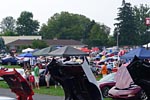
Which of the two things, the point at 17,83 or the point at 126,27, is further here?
the point at 126,27

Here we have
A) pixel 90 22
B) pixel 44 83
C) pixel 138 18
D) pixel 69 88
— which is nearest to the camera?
pixel 69 88

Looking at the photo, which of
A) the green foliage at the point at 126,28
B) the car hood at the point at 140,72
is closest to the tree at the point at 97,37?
the green foliage at the point at 126,28

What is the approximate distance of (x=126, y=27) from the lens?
355 feet

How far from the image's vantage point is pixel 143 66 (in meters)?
9.84

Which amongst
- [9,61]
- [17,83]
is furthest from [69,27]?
[17,83]

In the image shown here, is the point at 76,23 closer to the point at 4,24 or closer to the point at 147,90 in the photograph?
the point at 4,24

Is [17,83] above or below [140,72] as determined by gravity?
below

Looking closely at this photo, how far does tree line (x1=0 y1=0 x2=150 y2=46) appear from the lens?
109 metres

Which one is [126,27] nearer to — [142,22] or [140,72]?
[142,22]

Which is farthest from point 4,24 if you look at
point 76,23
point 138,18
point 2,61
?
point 2,61

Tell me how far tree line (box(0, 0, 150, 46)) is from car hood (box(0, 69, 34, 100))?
90.1 m

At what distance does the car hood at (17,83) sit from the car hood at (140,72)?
3604mm

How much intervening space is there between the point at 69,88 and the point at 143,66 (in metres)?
1.95

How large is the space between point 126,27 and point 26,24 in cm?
4963
